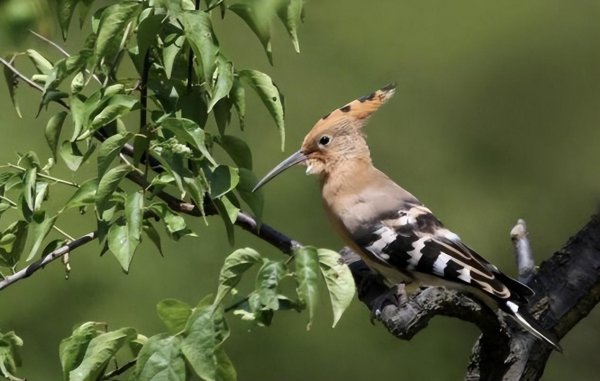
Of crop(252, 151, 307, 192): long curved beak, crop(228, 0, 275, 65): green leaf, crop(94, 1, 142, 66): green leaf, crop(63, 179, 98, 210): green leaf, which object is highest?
crop(228, 0, 275, 65): green leaf

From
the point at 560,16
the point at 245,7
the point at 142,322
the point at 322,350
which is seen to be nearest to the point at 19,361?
the point at 245,7

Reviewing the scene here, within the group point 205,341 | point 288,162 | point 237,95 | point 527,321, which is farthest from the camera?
point 288,162

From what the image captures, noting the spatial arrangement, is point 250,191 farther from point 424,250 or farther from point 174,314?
point 424,250

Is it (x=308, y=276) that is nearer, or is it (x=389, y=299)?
(x=308, y=276)

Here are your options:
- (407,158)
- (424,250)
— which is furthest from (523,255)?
(407,158)

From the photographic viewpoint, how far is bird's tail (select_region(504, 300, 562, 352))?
2.02 m

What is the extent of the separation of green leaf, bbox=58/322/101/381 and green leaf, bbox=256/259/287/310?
246mm

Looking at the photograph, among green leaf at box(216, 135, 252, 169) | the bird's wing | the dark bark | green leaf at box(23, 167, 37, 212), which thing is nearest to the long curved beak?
the bird's wing

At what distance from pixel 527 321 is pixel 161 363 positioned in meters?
0.72

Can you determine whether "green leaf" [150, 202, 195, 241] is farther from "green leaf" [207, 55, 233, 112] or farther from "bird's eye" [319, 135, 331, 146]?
"bird's eye" [319, 135, 331, 146]

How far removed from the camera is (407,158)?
171 inches

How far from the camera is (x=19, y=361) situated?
1859 mm

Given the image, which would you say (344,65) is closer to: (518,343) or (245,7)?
(518,343)

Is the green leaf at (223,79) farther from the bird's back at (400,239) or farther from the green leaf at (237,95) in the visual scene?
the bird's back at (400,239)
